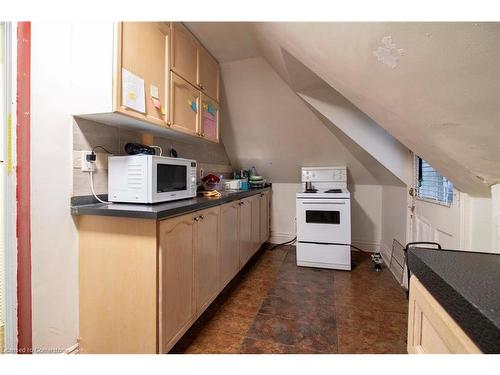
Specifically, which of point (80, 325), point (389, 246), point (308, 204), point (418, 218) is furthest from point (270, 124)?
point (80, 325)

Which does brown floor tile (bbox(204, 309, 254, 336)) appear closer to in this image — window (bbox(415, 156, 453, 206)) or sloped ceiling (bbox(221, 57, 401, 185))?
window (bbox(415, 156, 453, 206))

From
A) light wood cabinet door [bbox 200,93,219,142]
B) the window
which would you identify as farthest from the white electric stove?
light wood cabinet door [bbox 200,93,219,142]

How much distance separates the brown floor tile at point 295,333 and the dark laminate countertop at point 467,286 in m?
1.14

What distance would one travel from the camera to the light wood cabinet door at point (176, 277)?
1.10 meters

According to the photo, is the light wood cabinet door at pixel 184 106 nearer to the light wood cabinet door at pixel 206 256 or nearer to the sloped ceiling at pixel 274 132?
the light wood cabinet door at pixel 206 256

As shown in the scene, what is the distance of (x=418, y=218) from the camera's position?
186cm

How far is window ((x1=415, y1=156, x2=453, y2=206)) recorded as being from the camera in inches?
56.8

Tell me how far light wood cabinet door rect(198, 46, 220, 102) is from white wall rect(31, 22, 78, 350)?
941 mm

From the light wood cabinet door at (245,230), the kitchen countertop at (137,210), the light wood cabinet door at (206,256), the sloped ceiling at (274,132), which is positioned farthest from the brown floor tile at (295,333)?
the sloped ceiling at (274,132)

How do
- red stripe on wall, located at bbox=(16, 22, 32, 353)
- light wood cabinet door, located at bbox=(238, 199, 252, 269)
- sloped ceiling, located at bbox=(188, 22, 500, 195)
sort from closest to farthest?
sloped ceiling, located at bbox=(188, 22, 500, 195)
red stripe on wall, located at bbox=(16, 22, 32, 353)
light wood cabinet door, located at bbox=(238, 199, 252, 269)

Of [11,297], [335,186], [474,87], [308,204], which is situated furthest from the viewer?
[335,186]

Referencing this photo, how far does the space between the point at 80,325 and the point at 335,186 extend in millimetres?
2957
